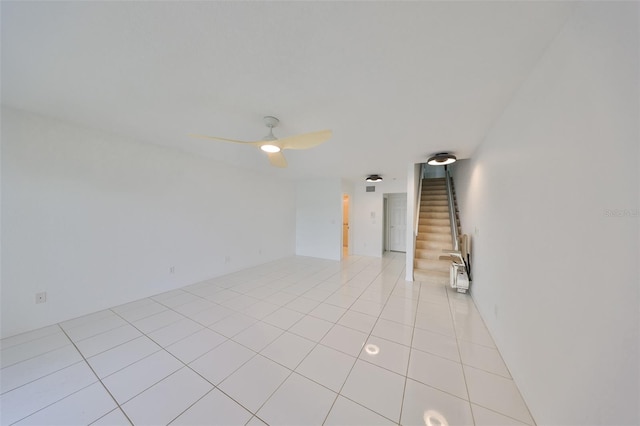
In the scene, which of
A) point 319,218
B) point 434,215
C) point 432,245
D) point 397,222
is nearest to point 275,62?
point 432,245

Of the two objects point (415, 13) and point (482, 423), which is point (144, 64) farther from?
point (482, 423)

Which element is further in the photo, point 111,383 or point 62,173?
point 62,173

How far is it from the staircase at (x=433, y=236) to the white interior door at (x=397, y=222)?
0.76 metres

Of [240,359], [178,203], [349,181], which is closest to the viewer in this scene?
[240,359]

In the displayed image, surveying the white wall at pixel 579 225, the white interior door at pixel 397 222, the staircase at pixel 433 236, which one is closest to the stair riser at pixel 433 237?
the staircase at pixel 433 236

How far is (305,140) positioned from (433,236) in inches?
167

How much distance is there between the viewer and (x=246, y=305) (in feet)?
9.89

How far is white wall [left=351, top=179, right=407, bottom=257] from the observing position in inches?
242

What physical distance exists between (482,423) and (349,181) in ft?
18.2

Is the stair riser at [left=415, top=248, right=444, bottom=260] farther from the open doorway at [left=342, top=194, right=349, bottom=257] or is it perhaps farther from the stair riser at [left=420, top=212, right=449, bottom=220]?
the open doorway at [left=342, top=194, right=349, bottom=257]

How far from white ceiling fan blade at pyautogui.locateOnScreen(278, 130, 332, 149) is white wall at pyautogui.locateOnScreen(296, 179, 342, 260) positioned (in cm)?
371

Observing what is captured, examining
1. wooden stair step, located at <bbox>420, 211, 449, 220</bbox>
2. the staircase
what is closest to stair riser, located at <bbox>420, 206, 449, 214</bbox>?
the staircase

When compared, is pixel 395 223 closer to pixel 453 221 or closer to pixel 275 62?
pixel 453 221

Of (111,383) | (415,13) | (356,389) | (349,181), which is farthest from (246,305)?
(349,181)
